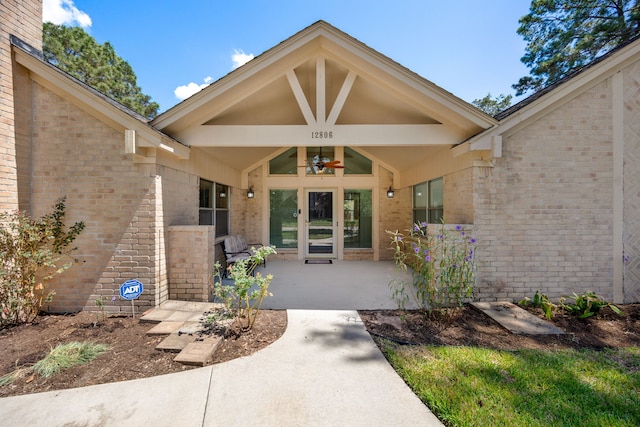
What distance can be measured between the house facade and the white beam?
0.02 m

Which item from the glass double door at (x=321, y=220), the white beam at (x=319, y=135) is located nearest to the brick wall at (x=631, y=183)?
the white beam at (x=319, y=135)

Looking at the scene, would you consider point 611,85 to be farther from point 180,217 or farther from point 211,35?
point 211,35

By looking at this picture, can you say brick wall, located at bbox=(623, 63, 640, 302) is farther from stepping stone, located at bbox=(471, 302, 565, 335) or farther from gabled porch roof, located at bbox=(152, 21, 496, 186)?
gabled porch roof, located at bbox=(152, 21, 496, 186)

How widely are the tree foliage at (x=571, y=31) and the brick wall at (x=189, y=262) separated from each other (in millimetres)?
13321

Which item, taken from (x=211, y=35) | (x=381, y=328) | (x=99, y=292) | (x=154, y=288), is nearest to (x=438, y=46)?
(x=211, y=35)

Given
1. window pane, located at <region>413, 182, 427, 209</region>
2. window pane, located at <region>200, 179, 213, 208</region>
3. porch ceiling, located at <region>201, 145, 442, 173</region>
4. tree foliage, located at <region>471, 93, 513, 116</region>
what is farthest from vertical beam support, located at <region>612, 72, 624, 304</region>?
tree foliage, located at <region>471, 93, 513, 116</region>

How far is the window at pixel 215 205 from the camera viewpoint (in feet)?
20.8

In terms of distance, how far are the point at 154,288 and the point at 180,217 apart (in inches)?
54.7

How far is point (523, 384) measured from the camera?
2463mm

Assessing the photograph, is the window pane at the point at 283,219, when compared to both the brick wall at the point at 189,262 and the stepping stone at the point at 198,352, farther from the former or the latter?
the stepping stone at the point at 198,352

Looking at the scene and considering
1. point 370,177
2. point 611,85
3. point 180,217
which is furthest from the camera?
point 370,177

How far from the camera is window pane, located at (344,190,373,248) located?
9.05 m

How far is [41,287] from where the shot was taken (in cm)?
396

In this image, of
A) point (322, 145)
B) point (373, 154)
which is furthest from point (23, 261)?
point (373, 154)
